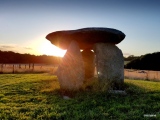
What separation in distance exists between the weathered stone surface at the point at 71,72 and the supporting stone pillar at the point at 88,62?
16.7ft

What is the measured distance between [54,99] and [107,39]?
5.44 m

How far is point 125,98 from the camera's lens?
39.7 ft

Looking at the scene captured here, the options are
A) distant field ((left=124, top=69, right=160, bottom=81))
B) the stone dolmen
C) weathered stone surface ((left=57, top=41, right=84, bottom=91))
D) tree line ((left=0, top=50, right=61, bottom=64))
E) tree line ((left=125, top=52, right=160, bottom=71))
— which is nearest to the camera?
weathered stone surface ((left=57, top=41, right=84, bottom=91))

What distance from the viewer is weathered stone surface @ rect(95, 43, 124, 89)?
48.1 feet

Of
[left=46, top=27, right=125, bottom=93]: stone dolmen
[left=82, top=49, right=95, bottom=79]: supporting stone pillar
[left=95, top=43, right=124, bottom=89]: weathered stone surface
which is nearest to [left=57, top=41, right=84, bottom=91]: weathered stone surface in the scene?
[left=46, top=27, right=125, bottom=93]: stone dolmen

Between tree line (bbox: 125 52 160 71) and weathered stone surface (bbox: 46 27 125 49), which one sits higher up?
weathered stone surface (bbox: 46 27 125 49)

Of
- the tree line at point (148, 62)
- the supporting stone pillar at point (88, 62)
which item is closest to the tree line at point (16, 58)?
the tree line at point (148, 62)

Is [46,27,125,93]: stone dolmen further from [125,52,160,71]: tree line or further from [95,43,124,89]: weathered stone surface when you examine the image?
[125,52,160,71]: tree line

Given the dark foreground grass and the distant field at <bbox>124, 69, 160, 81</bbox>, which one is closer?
the dark foreground grass

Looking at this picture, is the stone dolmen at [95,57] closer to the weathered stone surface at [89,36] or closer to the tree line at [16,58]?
the weathered stone surface at [89,36]

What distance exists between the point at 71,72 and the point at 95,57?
197 centimetres

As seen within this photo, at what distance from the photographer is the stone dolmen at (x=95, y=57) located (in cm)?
1409

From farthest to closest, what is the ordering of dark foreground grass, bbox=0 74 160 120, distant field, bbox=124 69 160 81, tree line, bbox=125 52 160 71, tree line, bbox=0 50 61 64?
tree line, bbox=0 50 61 64 < tree line, bbox=125 52 160 71 < distant field, bbox=124 69 160 81 < dark foreground grass, bbox=0 74 160 120

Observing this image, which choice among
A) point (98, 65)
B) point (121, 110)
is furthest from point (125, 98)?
point (98, 65)
